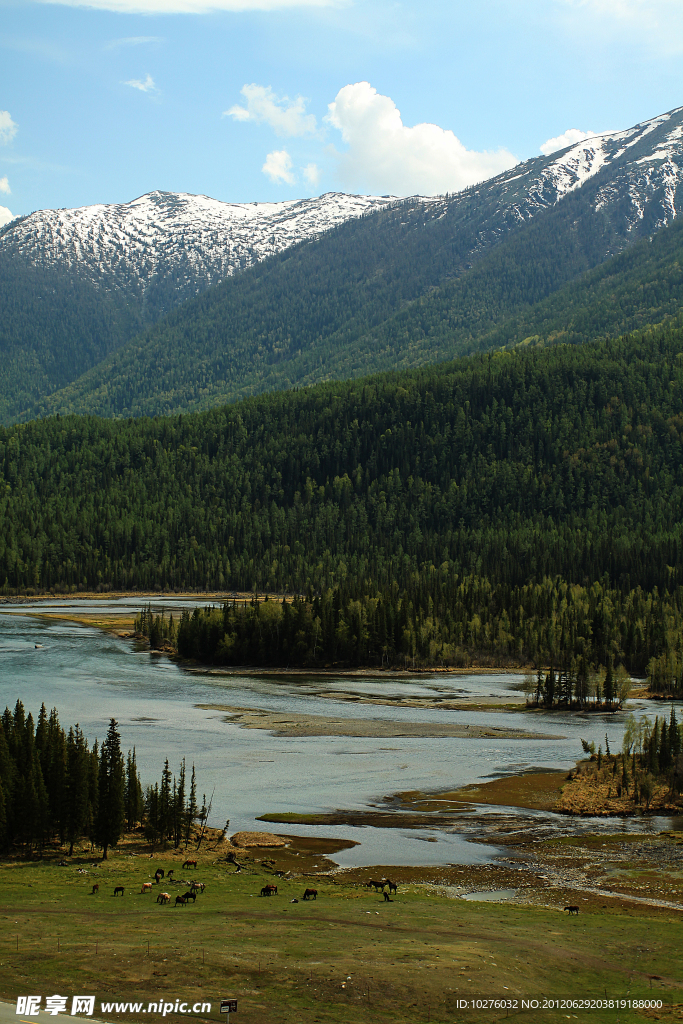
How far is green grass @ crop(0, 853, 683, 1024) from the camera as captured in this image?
3278 centimetres

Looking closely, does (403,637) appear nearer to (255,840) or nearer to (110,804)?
(255,840)

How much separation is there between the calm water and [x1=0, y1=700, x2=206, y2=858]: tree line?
605 centimetres

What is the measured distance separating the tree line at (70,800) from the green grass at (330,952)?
9.51 metres

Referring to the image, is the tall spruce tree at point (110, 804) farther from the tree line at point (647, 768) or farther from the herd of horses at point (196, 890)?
the tree line at point (647, 768)

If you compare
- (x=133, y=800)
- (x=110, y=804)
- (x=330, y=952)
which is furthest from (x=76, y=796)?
(x=330, y=952)

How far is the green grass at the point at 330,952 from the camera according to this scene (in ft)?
108

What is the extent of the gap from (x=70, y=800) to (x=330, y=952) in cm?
3063

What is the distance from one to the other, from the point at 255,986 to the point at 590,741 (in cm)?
7695

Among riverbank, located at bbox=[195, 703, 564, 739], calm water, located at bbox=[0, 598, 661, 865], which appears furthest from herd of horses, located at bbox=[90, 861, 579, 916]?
riverbank, located at bbox=[195, 703, 564, 739]

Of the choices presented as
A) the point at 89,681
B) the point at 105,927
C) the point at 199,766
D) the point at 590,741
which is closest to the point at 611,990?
the point at 105,927

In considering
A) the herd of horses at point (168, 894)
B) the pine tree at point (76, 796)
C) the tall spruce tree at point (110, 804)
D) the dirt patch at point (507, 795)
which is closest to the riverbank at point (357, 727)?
the dirt patch at point (507, 795)

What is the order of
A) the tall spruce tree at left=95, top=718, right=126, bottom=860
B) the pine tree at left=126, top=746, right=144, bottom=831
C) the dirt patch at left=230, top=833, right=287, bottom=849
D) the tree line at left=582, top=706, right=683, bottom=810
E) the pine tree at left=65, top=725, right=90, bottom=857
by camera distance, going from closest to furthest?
the tall spruce tree at left=95, top=718, right=126, bottom=860, the pine tree at left=65, top=725, right=90, bottom=857, the dirt patch at left=230, top=833, right=287, bottom=849, the pine tree at left=126, top=746, right=144, bottom=831, the tree line at left=582, top=706, right=683, bottom=810

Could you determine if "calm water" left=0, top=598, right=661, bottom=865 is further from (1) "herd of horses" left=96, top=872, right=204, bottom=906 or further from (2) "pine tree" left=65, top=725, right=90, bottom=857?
(1) "herd of horses" left=96, top=872, right=204, bottom=906

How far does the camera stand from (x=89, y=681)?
455 feet
